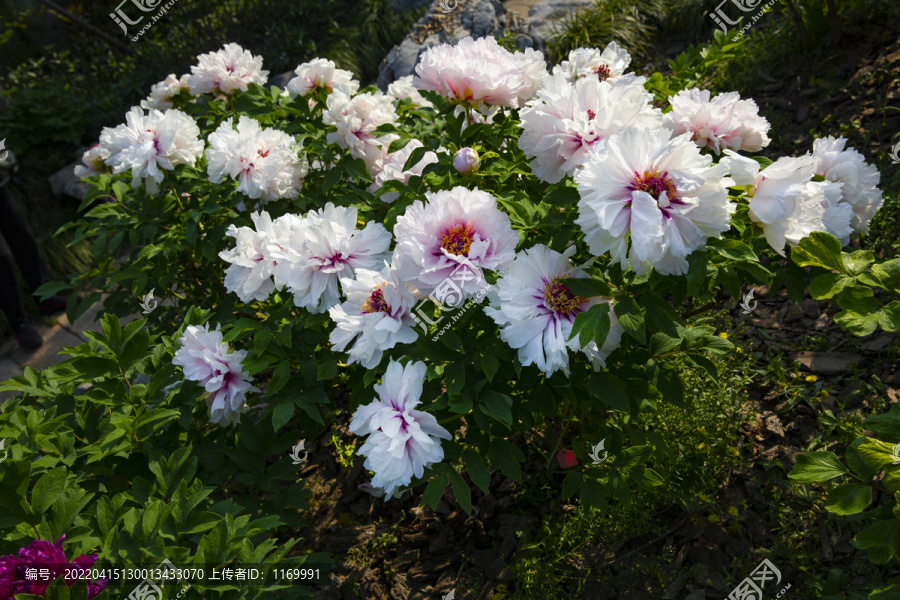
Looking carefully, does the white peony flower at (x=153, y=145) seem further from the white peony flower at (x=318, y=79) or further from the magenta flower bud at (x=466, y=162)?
the magenta flower bud at (x=466, y=162)

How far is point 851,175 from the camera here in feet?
4.91

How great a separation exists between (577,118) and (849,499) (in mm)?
1032

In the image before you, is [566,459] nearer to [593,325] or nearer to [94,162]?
[593,325]

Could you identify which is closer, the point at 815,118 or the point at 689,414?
the point at 689,414

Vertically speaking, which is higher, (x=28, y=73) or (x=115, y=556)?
(x=28, y=73)

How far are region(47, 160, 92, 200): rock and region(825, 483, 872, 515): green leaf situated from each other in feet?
20.9

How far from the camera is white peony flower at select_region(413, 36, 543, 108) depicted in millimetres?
1617

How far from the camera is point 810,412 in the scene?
236 cm

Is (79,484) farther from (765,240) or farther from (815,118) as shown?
(815,118)

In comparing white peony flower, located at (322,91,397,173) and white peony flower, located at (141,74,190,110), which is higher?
white peony flower, located at (141,74,190,110)

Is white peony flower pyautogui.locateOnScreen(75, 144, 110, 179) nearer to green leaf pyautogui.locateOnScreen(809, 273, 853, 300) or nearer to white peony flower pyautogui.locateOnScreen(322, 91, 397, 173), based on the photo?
white peony flower pyautogui.locateOnScreen(322, 91, 397, 173)

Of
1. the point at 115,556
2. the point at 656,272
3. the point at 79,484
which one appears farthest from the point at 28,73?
the point at 656,272

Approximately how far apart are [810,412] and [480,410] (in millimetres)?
1631

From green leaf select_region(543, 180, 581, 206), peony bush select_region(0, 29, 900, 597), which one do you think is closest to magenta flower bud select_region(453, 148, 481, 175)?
peony bush select_region(0, 29, 900, 597)
